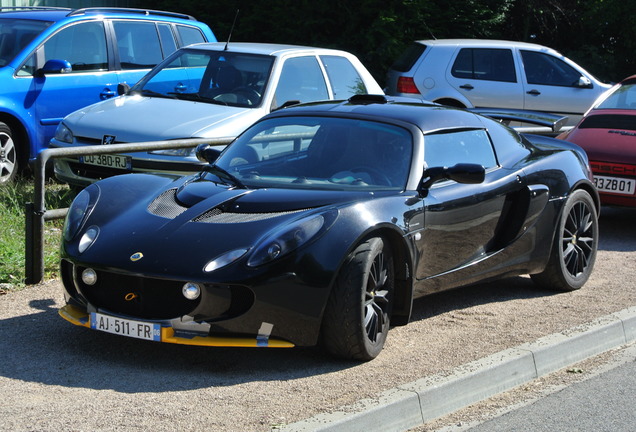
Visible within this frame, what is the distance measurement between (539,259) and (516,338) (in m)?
1.16

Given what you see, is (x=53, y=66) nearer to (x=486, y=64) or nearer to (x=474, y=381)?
(x=474, y=381)

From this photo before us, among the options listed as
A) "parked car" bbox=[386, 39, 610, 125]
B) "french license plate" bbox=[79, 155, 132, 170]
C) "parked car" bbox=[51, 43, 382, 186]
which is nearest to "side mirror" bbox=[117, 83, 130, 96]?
"parked car" bbox=[51, 43, 382, 186]

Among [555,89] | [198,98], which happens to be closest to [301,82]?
[198,98]

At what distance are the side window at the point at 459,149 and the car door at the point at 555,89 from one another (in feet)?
28.7

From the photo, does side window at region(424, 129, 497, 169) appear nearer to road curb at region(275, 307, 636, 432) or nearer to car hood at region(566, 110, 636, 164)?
road curb at region(275, 307, 636, 432)

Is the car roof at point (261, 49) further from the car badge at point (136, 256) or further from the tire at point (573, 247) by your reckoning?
the car badge at point (136, 256)

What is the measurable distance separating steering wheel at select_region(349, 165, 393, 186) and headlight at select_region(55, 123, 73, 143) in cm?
458

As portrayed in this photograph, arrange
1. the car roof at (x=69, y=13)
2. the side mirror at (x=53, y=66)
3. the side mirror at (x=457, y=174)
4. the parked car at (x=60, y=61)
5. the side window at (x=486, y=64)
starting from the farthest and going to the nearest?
1. the side window at (x=486, y=64)
2. the car roof at (x=69, y=13)
3. the side mirror at (x=53, y=66)
4. the parked car at (x=60, y=61)
5. the side mirror at (x=457, y=174)

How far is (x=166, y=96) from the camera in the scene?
34.4 feet

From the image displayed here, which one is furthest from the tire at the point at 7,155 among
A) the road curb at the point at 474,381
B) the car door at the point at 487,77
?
the car door at the point at 487,77

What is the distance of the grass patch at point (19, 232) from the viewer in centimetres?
714

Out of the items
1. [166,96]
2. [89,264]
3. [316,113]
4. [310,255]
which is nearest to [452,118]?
[316,113]

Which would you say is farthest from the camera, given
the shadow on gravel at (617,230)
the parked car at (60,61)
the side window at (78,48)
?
the side window at (78,48)

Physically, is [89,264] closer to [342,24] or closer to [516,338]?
[516,338]
